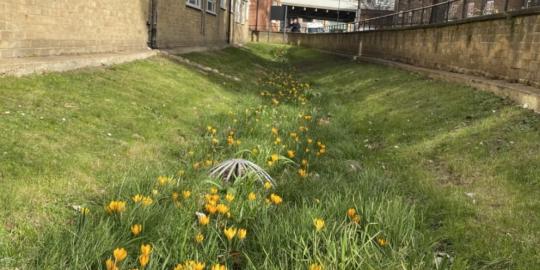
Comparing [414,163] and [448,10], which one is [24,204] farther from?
[448,10]

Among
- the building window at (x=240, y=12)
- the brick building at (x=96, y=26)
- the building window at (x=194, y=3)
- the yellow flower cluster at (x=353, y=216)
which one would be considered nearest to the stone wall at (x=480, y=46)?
the yellow flower cluster at (x=353, y=216)

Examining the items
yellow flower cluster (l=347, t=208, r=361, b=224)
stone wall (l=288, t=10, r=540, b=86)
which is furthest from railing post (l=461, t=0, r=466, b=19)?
yellow flower cluster (l=347, t=208, r=361, b=224)

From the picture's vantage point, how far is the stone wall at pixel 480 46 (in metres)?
9.12

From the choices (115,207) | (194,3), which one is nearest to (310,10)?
(194,3)

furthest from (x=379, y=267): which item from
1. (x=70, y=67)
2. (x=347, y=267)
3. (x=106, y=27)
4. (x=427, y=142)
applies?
(x=106, y=27)

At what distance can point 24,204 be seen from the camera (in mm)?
3705

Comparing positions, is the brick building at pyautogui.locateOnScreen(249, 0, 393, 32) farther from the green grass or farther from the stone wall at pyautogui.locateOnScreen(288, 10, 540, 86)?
the green grass

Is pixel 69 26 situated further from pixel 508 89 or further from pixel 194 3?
pixel 194 3

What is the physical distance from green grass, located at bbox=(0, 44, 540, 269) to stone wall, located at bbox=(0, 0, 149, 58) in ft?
3.39

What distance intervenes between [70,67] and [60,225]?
597cm

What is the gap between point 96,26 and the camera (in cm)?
1119

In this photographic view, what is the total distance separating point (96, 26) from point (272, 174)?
25.8ft

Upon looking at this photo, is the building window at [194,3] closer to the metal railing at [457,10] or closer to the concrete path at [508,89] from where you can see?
the metal railing at [457,10]

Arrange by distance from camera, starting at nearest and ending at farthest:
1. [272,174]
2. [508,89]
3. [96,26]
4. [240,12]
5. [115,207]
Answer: [115,207] → [272,174] → [508,89] → [96,26] → [240,12]
